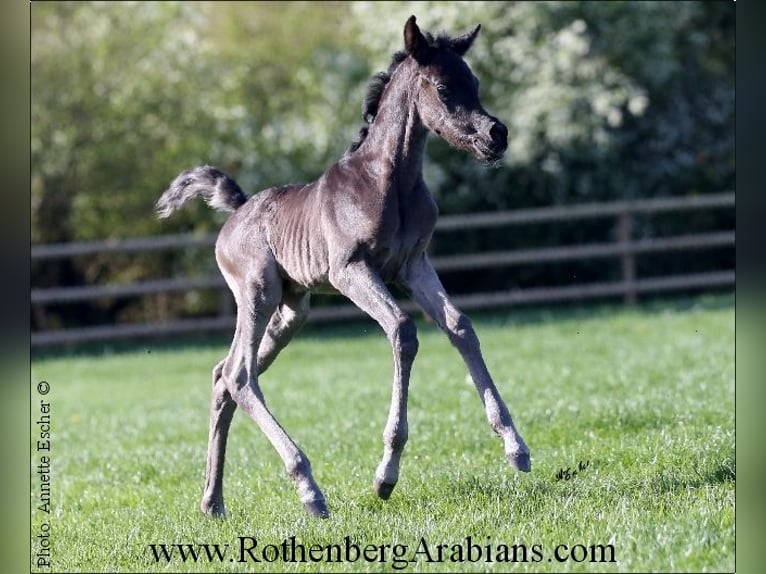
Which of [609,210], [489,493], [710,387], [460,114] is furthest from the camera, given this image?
[609,210]

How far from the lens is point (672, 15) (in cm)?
1709

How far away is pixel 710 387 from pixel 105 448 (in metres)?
4.77

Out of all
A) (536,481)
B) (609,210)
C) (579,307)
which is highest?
(536,481)

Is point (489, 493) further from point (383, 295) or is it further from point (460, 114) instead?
point (460, 114)

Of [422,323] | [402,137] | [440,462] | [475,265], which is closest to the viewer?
[402,137]

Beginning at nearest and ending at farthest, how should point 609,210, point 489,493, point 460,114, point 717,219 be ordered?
1. point 460,114
2. point 489,493
3. point 609,210
4. point 717,219

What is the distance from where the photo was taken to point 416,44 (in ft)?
17.8

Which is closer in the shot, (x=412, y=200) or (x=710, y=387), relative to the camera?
(x=412, y=200)

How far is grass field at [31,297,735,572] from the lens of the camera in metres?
4.93

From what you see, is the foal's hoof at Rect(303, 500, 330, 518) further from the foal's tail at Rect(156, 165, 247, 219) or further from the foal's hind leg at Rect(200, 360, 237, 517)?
the foal's tail at Rect(156, 165, 247, 219)

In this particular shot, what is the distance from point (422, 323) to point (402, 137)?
11.3 m

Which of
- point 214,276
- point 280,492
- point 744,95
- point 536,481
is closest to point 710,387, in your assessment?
point 536,481

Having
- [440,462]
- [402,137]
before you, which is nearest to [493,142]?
[402,137]

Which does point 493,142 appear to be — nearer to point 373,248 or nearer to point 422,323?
point 373,248
